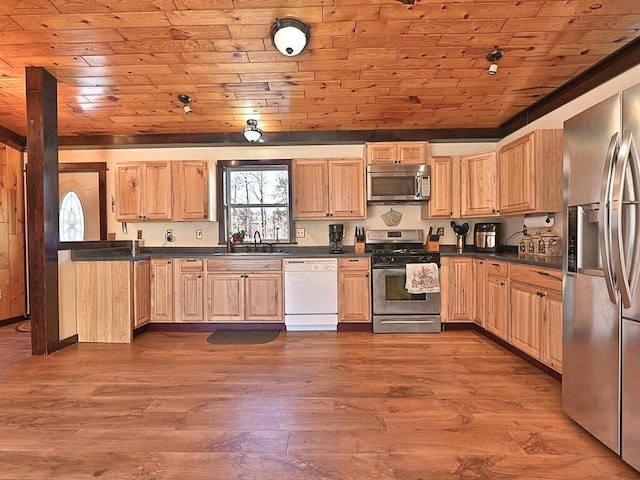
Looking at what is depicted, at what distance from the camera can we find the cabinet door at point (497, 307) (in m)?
3.36

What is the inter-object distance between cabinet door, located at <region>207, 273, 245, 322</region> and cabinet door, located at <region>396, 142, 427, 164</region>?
2.40m

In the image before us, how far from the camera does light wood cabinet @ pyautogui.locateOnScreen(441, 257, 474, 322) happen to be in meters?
4.10

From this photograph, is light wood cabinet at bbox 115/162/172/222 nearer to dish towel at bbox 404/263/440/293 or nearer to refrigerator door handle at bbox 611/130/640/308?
dish towel at bbox 404/263/440/293

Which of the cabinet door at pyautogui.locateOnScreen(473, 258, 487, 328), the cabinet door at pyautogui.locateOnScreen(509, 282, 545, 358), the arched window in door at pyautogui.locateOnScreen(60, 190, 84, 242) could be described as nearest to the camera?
the cabinet door at pyautogui.locateOnScreen(509, 282, 545, 358)

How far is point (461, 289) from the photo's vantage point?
13.5ft

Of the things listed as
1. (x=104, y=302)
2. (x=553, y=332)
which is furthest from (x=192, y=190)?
Result: (x=553, y=332)

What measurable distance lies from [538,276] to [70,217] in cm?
566

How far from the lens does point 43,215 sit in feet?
10.8

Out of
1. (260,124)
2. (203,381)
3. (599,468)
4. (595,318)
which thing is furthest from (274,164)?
(599,468)

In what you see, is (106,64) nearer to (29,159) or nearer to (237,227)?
(29,159)

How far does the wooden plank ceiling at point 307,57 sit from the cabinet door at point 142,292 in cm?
173

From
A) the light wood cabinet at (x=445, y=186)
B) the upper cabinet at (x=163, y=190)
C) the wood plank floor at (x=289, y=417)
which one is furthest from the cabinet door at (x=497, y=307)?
the upper cabinet at (x=163, y=190)

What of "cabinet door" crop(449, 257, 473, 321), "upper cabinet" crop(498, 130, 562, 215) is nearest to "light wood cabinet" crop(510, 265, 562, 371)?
"upper cabinet" crop(498, 130, 562, 215)

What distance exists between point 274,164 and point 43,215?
252 centimetres
